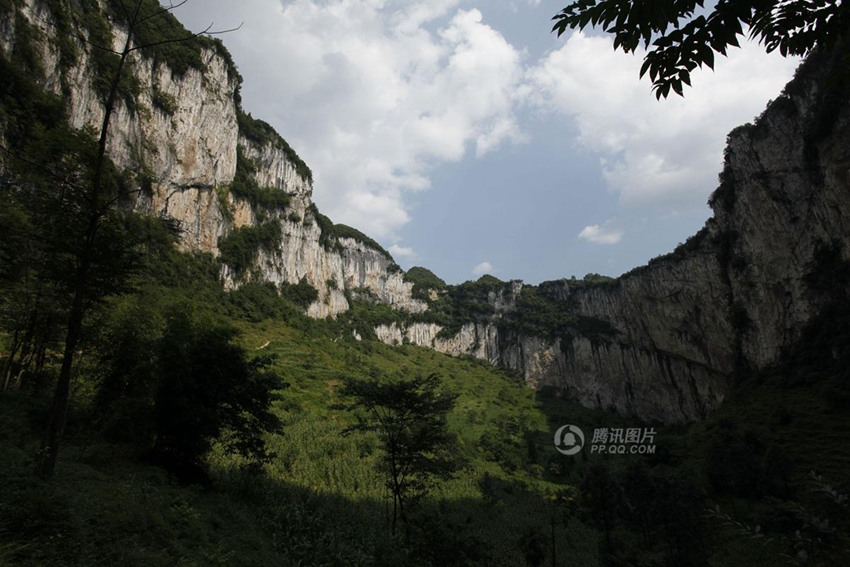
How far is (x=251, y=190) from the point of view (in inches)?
3474

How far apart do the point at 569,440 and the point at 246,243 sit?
2755 inches

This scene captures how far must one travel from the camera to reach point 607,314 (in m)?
92.7

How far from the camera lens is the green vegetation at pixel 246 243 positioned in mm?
77438

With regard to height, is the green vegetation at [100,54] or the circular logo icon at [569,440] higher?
the green vegetation at [100,54]

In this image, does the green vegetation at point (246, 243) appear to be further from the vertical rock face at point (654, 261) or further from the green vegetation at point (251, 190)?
the green vegetation at point (251, 190)

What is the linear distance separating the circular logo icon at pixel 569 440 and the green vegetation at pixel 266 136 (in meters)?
88.9

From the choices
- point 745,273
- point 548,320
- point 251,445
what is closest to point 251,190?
point 548,320

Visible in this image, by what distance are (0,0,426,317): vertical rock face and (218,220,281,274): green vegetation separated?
3.91ft

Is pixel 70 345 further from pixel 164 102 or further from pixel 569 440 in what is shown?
pixel 164 102

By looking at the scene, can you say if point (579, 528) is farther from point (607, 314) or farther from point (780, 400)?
point (607, 314)

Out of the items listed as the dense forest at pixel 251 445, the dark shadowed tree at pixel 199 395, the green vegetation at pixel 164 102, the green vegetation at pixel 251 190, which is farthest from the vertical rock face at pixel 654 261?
the dark shadowed tree at pixel 199 395

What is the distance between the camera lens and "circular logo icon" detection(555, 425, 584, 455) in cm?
5406

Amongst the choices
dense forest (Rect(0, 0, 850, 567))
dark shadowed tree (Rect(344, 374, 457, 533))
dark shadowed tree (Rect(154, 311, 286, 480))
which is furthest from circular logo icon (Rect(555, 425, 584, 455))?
dark shadowed tree (Rect(154, 311, 286, 480))

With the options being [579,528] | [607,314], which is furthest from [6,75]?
[607,314]
